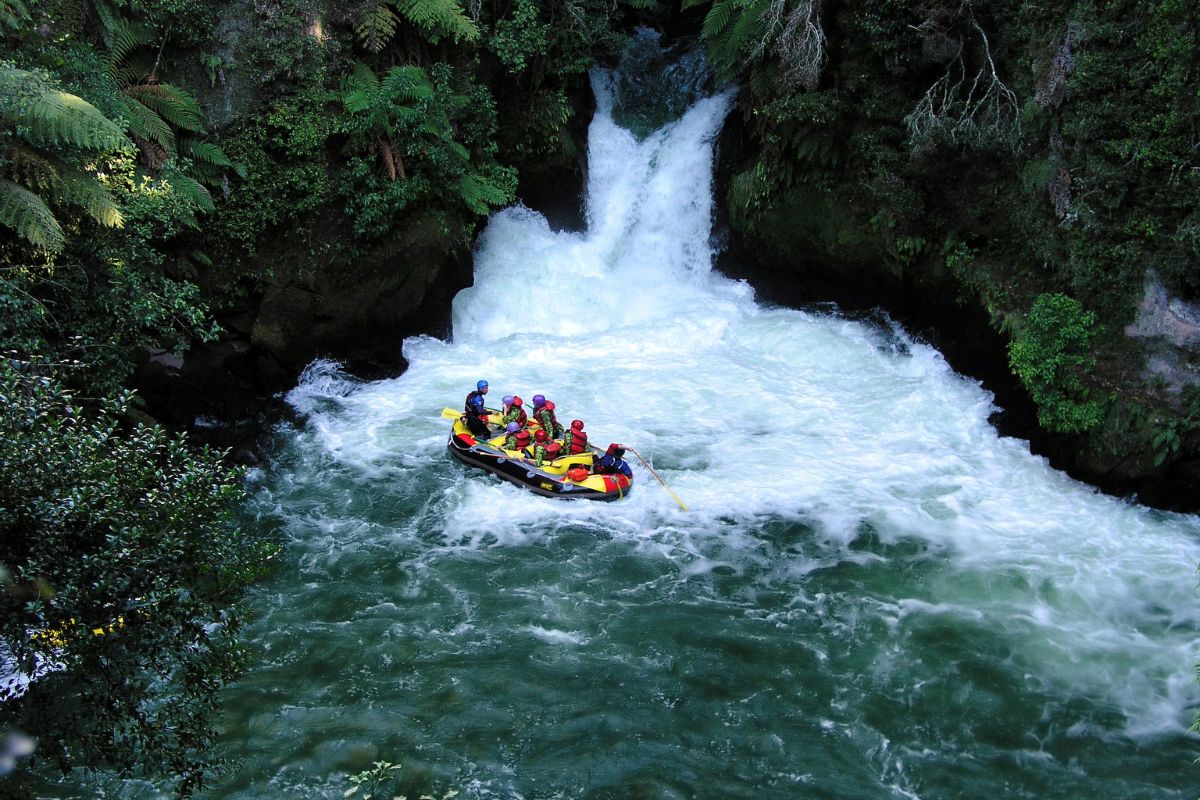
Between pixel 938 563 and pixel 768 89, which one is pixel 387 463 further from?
pixel 768 89

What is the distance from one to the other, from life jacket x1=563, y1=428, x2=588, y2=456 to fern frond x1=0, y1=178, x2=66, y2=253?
590 centimetres

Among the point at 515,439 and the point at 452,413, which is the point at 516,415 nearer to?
the point at 515,439

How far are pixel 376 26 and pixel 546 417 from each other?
7.02m

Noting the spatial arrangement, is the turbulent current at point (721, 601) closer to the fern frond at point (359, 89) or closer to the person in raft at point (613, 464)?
the person in raft at point (613, 464)

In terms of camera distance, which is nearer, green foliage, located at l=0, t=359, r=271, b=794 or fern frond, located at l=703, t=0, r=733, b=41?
green foliage, located at l=0, t=359, r=271, b=794

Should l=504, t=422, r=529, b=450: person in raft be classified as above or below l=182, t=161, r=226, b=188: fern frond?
below

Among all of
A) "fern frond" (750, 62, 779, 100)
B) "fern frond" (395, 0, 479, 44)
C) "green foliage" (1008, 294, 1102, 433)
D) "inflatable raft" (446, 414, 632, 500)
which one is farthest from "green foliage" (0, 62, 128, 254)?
"green foliage" (1008, 294, 1102, 433)

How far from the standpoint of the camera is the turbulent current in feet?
24.4

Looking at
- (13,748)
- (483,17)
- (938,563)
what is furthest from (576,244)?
(13,748)

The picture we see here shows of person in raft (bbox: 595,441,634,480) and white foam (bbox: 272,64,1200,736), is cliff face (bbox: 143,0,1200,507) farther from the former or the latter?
person in raft (bbox: 595,441,634,480)

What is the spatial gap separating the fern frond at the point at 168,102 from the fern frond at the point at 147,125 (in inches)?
10.7

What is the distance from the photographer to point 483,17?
614 inches

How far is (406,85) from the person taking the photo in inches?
535

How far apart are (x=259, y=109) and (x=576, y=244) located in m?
6.04
